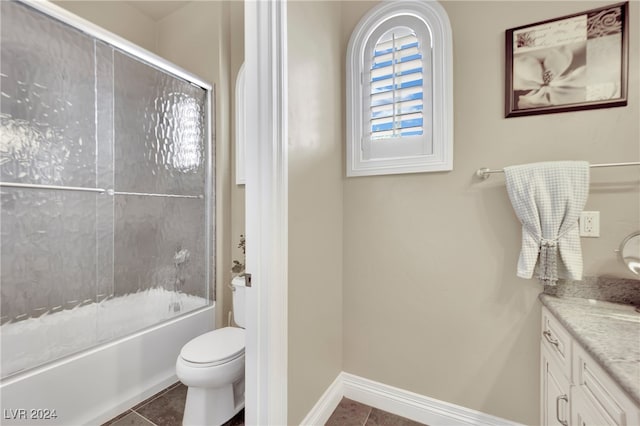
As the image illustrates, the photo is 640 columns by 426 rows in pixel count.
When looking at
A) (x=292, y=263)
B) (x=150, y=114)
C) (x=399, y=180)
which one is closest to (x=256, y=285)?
(x=292, y=263)

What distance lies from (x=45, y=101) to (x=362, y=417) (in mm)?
2698

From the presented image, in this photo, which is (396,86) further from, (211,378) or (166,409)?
(166,409)

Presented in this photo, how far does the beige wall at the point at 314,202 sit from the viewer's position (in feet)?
4.18

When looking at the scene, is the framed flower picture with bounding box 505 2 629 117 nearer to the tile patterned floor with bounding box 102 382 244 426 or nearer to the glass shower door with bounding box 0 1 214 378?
the glass shower door with bounding box 0 1 214 378

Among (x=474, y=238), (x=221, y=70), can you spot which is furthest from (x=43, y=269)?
(x=474, y=238)

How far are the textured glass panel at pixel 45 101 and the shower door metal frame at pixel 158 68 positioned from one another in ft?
0.16

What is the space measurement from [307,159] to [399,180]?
568 millimetres

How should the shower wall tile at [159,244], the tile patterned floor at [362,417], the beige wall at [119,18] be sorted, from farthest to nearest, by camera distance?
the beige wall at [119,18], the shower wall tile at [159,244], the tile patterned floor at [362,417]

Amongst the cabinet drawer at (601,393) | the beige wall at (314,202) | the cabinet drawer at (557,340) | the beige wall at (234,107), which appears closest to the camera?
the cabinet drawer at (601,393)

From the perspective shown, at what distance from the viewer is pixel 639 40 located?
3.78 feet

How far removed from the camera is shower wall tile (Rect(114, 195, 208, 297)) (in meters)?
2.01

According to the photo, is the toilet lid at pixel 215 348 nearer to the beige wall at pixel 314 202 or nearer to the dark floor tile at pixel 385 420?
the beige wall at pixel 314 202

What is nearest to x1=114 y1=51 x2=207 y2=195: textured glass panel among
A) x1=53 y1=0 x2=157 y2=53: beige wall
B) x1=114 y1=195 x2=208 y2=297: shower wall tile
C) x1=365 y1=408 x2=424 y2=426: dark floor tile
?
x1=114 y1=195 x2=208 y2=297: shower wall tile

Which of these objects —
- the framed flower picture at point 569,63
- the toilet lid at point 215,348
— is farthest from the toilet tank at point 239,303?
the framed flower picture at point 569,63
